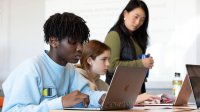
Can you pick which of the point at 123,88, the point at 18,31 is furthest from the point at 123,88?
the point at 18,31

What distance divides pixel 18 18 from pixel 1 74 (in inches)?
23.1

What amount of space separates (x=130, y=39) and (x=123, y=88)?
1019mm

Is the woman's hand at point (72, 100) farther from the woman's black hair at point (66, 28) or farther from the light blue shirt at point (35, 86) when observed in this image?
the woman's black hair at point (66, 28)

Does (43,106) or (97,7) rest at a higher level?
(97,7)

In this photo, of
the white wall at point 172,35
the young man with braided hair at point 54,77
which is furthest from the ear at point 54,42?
the white wall at point 172,35

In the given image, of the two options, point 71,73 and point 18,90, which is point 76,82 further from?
point 18,90

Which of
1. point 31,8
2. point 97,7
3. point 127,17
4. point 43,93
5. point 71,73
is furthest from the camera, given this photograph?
point 31,8

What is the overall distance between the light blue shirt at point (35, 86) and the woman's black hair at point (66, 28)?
0.11 metres

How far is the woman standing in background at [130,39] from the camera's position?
2.11m

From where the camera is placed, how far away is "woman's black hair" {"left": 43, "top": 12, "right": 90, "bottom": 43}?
1442 mm

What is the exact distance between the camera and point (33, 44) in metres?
3.74

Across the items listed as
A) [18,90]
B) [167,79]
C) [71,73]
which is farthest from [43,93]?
[167,79]

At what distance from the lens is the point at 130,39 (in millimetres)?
2238

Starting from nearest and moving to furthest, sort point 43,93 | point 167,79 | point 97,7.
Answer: point 43,93
point 167,79
point 97,7
